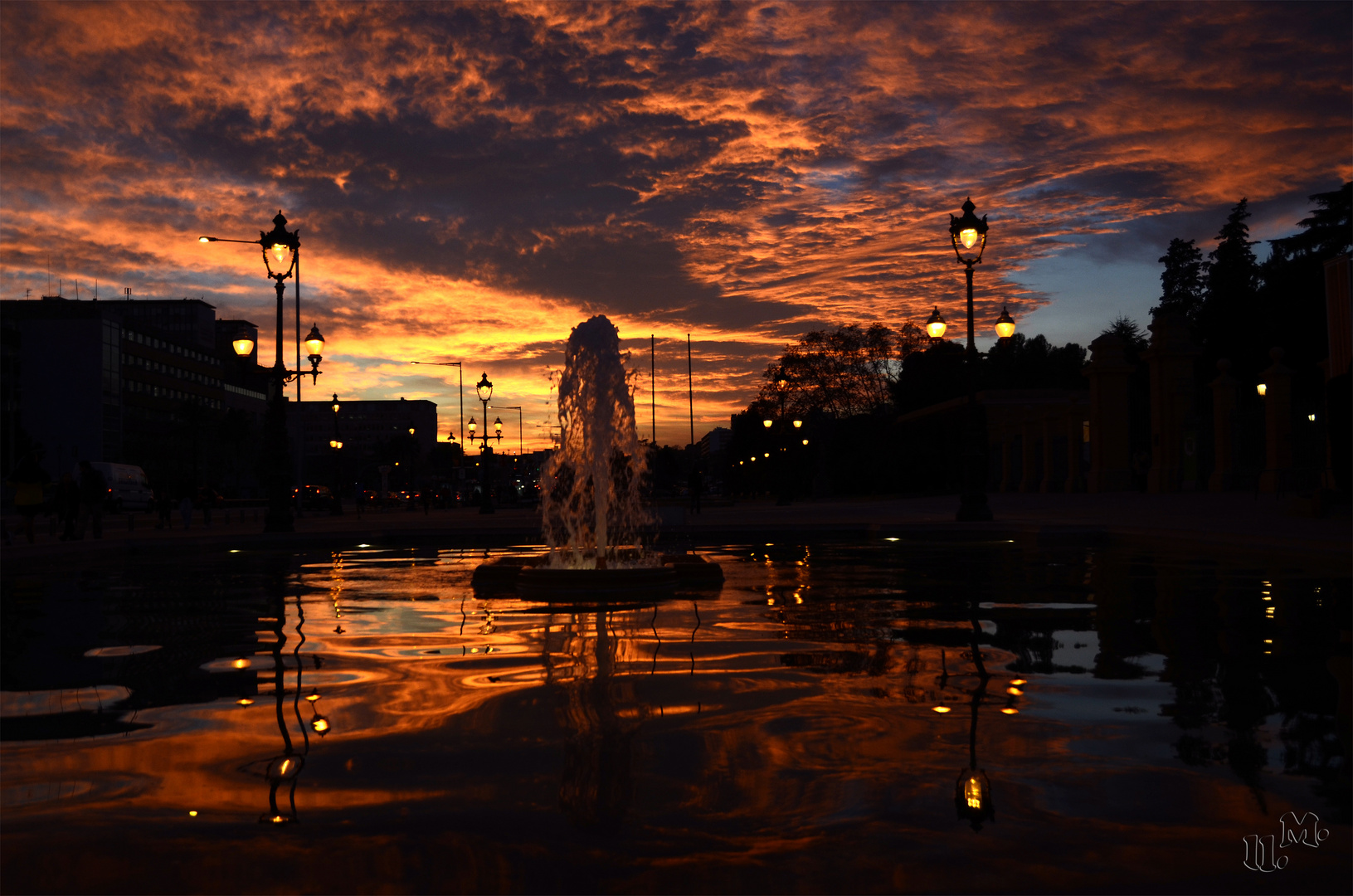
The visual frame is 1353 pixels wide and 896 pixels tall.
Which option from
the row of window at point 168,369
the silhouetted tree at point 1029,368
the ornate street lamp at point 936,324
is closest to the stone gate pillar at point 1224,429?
the ornate street lamp at point 936,324

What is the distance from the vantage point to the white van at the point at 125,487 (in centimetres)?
4525

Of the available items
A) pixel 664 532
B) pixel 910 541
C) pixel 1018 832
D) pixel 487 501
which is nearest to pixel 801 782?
pixel 1018 832

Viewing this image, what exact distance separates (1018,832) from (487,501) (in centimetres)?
4116

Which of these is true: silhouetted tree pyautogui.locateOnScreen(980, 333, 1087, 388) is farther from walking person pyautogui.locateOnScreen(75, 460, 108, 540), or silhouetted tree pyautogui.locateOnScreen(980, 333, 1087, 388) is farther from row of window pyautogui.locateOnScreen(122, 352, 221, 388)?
row of window pyautogui.locateOnScreen(122, 352, 221, 388)

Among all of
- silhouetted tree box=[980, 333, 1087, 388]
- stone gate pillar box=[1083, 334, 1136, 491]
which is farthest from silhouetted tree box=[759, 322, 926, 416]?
stone gate pillar box=[1083, 334, 1136, 491]

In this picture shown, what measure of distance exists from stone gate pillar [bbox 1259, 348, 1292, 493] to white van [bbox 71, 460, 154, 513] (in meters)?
41.5

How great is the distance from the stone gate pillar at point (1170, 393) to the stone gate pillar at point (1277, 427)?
5.32m

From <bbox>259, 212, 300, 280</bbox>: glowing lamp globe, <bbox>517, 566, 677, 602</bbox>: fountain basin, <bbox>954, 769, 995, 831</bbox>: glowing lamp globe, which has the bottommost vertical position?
<bbox>954, 769, 995, 831</bbox>: glowing lamp globe

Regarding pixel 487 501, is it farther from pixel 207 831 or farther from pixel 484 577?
pixel 207 831

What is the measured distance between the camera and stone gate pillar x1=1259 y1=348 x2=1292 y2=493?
26.2 metres

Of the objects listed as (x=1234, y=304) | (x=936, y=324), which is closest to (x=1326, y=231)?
(x=1234, y=304)

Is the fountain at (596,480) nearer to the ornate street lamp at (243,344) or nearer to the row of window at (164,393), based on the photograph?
the ornate street lamp at (243,344)

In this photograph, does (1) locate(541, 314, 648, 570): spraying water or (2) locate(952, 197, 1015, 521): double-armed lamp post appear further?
(2) locate(952, 197, 1015, 521): double-armed lamp post

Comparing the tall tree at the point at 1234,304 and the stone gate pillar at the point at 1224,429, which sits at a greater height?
the tall tree at the point at 1234,304
